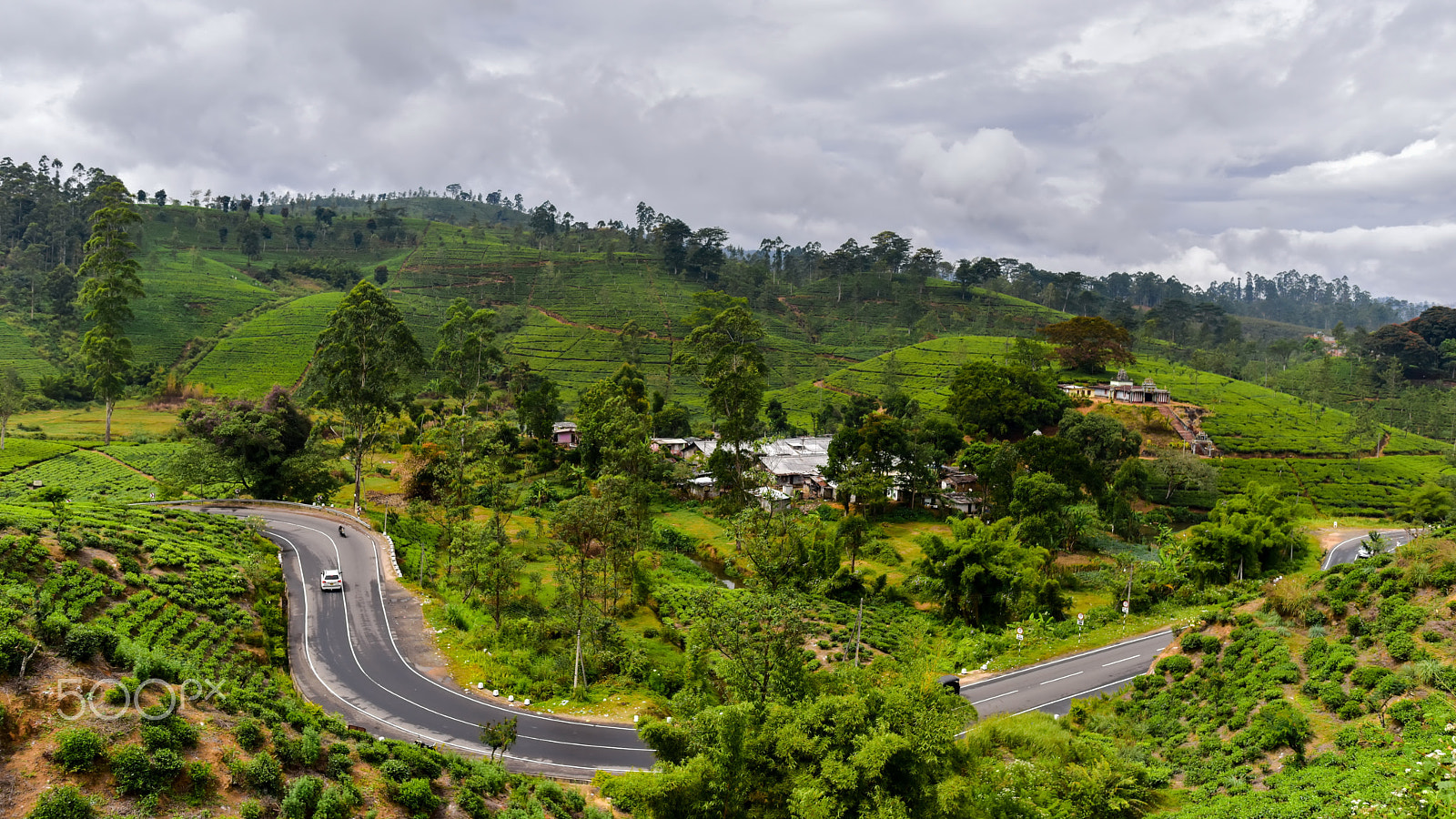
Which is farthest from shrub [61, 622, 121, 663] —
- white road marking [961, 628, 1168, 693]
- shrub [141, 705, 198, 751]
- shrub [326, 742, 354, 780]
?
white road marking [961, 628, 1168, 693]

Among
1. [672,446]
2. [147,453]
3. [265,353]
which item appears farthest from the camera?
[265,353]

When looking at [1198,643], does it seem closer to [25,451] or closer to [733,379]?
[733,379]

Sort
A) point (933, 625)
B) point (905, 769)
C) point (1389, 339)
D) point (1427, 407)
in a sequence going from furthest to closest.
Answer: point (1389, 339), point (1427, 407), point (933, 625), point (905, 769)

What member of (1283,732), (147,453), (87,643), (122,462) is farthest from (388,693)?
(147,453)

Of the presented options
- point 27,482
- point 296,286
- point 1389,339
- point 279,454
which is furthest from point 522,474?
point 1389,339

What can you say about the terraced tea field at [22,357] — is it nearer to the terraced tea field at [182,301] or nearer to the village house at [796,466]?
the terraced tea field at [182,301]

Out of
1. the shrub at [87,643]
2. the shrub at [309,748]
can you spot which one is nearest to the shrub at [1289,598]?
the shrub at [309,748]

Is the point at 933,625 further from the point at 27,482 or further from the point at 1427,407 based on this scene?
the point at 1427,407

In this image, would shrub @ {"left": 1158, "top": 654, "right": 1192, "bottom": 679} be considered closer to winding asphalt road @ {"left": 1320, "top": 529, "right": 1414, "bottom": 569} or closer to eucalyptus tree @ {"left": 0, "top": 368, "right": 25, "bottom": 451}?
winding asphalt road @ {"left": 1320, "top": 529, "right": 1414, "bottom": 569}
